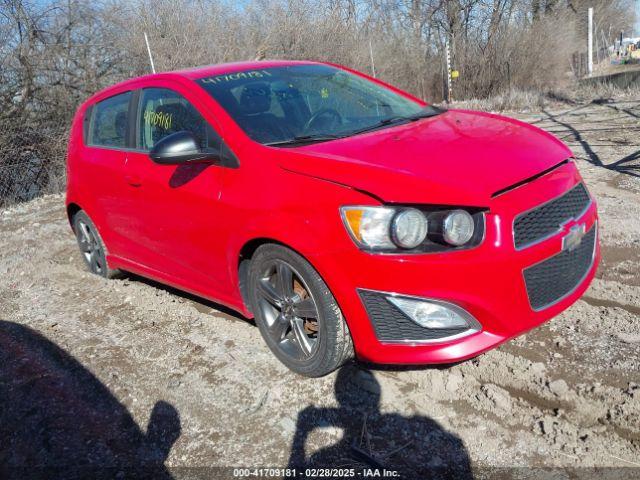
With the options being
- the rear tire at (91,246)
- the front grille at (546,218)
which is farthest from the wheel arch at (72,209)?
the front grille at (546,218)

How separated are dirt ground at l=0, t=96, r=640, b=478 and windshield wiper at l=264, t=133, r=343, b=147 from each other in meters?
1.31

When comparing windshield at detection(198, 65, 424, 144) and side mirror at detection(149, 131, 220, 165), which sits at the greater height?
windshield at detection(198, 65, 424, 144)

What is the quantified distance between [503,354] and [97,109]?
3855 millimetres

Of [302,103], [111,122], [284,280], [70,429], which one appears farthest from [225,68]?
[70,429]

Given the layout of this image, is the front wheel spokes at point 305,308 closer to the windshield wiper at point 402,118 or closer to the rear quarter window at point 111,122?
the windshield wiper at point 402,118

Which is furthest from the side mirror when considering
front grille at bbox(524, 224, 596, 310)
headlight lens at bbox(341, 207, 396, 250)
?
front grille at bbox(524, 224, 596, 310)

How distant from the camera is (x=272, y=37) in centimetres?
1956

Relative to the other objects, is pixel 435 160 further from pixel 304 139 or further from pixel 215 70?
pixel 215 70

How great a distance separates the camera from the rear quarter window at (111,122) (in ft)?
14.5

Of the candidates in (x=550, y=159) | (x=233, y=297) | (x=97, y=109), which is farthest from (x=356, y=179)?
(x=97, y=109)

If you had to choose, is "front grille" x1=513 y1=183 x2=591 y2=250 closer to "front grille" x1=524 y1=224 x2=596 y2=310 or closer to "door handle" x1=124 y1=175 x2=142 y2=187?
"front grille" x1=524 y1=224 x2=596 y2=310

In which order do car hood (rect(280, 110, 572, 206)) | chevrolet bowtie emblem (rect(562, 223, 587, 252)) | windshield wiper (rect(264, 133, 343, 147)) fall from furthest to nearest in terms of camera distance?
1. windshield wiper (rect(264, 133, 343, 147))
2. chevrolet bowtie emblem (rect(562, 223, 587, 252))
3. car hood (rect(280, 110, 572, 206))

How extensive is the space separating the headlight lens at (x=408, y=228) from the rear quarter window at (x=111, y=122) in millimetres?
2590

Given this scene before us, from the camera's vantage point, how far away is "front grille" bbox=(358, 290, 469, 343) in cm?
269
